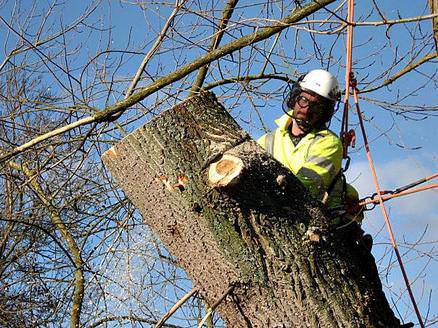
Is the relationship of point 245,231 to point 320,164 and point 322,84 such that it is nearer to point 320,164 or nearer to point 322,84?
point 320,164

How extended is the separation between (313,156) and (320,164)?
2.9 inches

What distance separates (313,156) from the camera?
3.08 m

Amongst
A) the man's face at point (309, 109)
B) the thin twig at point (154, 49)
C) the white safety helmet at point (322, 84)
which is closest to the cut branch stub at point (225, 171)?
the man's face at point (309, 109)

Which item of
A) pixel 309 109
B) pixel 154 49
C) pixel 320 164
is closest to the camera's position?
pixel 320 164

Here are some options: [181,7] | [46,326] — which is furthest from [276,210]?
[46,326]

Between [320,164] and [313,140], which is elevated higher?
[313,140]

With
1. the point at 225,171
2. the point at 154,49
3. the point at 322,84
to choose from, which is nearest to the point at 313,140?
the point at 322,84

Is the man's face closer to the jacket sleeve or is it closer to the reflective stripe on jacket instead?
the reflective stripe on jacket

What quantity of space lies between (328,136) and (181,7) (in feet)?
5.05

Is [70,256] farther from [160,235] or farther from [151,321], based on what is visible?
[160,235]

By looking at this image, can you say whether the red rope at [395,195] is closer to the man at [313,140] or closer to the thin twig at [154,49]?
the man at [313,140]

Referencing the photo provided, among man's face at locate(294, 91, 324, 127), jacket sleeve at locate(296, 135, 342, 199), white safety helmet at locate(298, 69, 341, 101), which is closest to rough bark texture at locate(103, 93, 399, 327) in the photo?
jacket sleeve at locate(296, 135, 342, 199)

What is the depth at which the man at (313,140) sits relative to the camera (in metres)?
2.98

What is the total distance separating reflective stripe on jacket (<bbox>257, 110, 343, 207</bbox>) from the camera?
9.68ft
